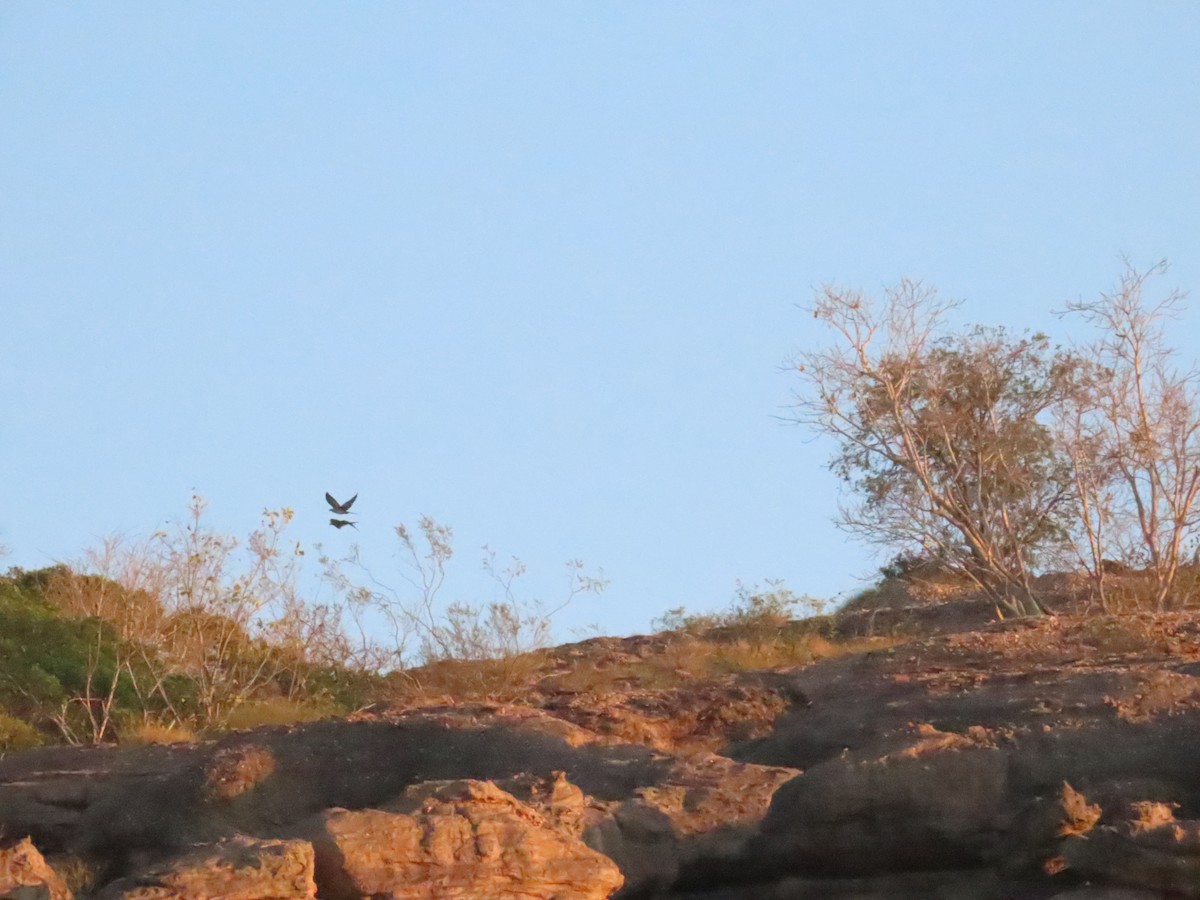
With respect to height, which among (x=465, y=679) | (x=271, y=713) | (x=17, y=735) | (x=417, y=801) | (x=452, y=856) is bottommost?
(x=452, y=856)

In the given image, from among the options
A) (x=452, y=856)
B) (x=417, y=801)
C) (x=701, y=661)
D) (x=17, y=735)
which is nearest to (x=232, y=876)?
(x=452, y=856)

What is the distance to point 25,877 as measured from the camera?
8.43m

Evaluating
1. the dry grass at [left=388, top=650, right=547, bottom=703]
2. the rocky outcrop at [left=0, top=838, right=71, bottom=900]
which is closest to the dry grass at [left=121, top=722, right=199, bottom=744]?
the dry grass at [left=388, top=650, right=547, bottom=703]

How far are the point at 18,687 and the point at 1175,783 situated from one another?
11329 millimetres

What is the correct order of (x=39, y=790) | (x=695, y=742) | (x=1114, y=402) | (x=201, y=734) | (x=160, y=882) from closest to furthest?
(x=160, y=882), (x=39, y=790), (x=695, y=742), (x=201, y=734), (x=1114, y=402)

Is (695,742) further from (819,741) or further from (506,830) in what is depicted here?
(506,830)

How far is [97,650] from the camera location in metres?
16.4

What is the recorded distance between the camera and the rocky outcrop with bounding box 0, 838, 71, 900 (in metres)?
8.28

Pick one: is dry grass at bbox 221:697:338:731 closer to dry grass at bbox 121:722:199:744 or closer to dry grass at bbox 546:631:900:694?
dry grass at bbox 121:722:199:744

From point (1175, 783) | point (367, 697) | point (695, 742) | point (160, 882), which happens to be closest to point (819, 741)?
point (695, 742)

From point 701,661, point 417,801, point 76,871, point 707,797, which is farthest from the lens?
point 701,661

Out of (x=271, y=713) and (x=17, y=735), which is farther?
(x=271, y=713)

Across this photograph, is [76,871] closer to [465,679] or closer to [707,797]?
[707,797]

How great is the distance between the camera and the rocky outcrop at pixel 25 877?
8.28 meters
